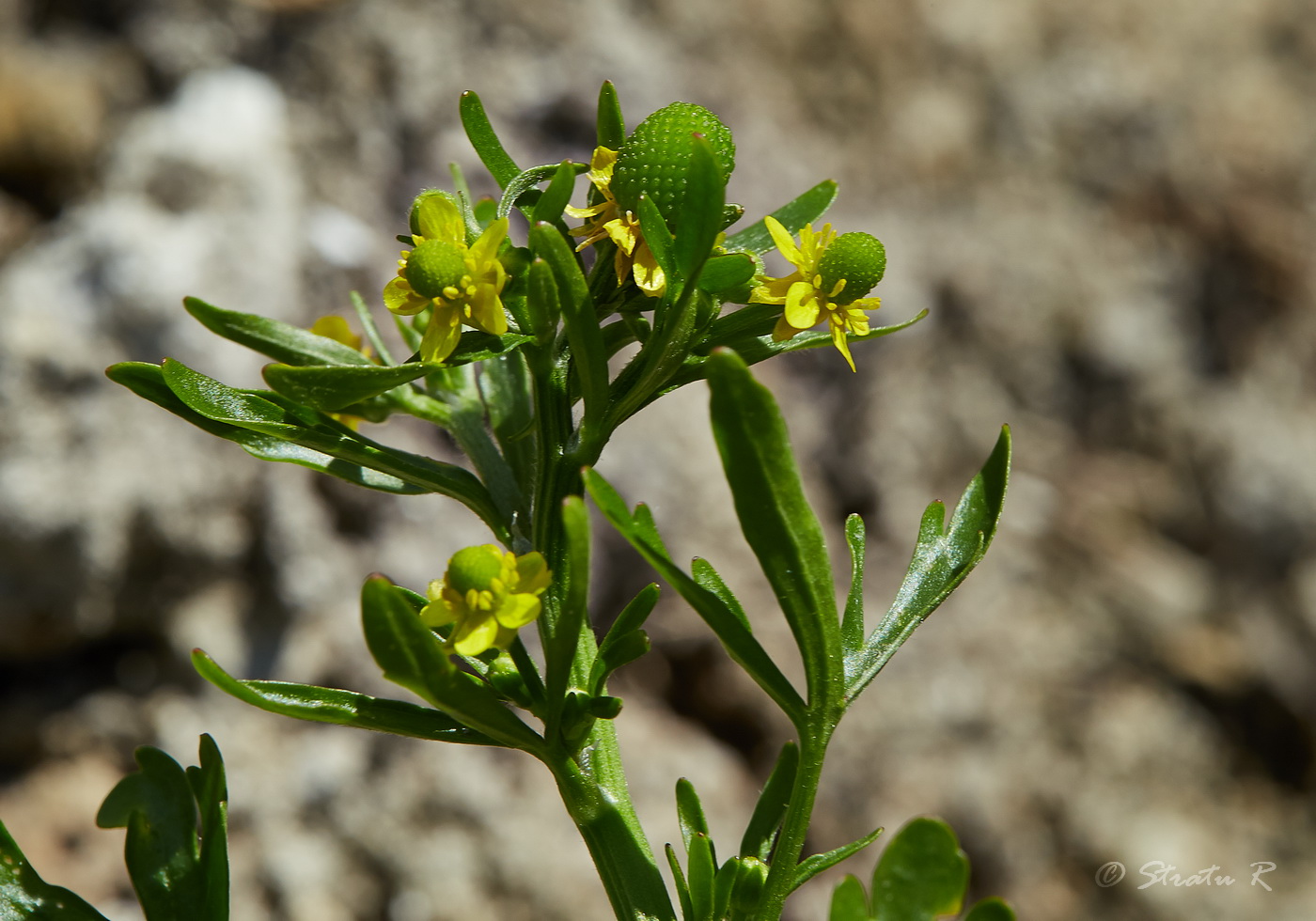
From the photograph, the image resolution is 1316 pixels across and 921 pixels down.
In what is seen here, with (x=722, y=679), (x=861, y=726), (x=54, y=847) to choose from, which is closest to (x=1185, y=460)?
(x=861, y=726)

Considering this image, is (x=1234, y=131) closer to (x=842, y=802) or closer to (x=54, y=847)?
(x=842, y=802)

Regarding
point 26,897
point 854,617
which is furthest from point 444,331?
point 26,897

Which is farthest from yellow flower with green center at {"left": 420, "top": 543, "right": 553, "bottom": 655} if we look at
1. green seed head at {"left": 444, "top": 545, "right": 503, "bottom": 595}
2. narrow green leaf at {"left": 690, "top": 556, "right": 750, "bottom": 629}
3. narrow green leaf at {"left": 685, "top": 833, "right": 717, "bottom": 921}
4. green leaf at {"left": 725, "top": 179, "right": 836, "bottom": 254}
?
green leaf at {"left": 725, "top": 179, "right": 836, "bottom": 254}

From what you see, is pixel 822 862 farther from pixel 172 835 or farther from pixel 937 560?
pixel 172 835

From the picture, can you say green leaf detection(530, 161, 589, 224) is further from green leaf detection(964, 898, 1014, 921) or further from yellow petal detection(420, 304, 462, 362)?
green leaf detection(964, 898, 1014, 921)

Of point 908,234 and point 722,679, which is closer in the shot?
point 722,679

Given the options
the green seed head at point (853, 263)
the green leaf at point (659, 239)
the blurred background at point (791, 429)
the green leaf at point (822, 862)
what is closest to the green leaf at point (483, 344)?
the green leaf at point (659, 239)

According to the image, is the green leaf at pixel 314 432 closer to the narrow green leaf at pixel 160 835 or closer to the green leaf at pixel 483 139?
the green leaf at pixel 483 139
